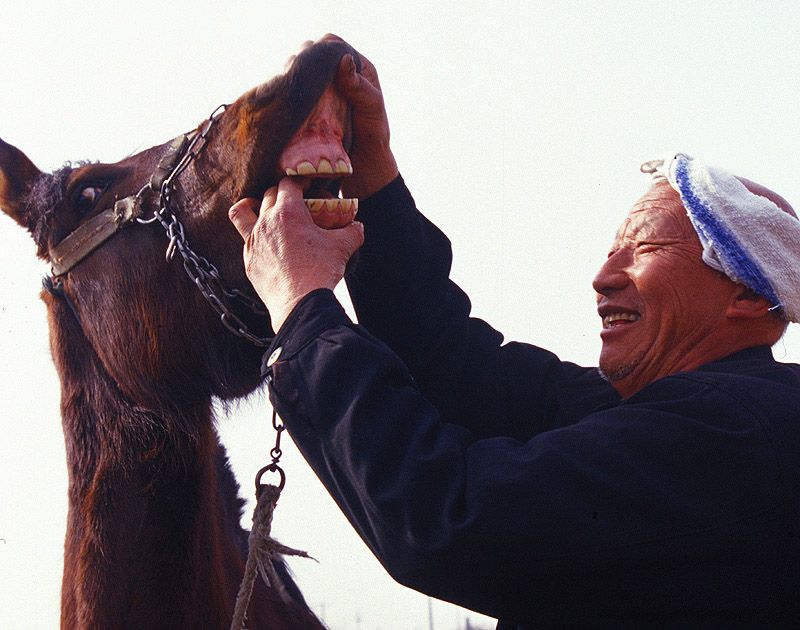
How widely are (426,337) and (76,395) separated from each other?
124 cm

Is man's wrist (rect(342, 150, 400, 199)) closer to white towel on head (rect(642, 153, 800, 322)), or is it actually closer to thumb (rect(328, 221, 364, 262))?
thumb (rect(328, 221, 364, 262))

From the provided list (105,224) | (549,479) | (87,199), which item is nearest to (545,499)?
(549,479)

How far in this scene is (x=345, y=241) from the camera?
1.82m

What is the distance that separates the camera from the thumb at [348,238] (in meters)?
1.80

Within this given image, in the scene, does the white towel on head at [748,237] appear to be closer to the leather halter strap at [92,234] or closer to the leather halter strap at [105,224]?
the leather halter strap at [105,224]

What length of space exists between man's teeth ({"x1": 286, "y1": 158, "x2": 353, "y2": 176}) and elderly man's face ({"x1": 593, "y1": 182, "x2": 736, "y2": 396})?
0.97 meters

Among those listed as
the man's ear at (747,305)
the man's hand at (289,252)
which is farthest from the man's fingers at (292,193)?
the man's ear at (747,305)

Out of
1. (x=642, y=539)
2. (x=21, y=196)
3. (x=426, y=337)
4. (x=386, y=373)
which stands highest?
(x=21, y=196)

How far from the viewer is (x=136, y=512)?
2.24 m

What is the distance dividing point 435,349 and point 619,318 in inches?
25.8

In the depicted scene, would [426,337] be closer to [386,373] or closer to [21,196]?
[386,373]

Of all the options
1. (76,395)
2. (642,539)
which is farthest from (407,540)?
(76,395)

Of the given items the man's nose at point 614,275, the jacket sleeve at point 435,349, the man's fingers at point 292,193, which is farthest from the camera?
the jacket sleeve at point 435,349

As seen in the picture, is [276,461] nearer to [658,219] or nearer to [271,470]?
[271,470]
